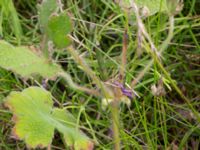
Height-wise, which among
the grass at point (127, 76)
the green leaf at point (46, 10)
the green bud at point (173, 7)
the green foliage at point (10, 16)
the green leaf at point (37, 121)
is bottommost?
the grass at point (127, 76)

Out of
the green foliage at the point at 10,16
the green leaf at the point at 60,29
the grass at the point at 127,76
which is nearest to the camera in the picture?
the green leaf at the point at 60,29

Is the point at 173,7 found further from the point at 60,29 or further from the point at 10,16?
the point at 10,16

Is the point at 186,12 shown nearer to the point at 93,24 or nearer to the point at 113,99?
the point at 93,24

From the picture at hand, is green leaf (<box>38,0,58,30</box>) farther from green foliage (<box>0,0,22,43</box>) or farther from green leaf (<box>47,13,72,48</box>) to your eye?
green foliage (<box>0,0,22,43</box>)

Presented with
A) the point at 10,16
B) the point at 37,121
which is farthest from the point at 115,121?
the point at 10,16

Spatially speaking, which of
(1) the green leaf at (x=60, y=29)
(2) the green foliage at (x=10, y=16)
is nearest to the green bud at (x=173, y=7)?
(1) the green leaf at (x=60, y=29)

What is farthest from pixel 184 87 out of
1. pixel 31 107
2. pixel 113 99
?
pixel 31 107

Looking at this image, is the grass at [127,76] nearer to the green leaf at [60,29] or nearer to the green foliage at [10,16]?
the green foliage at [10,16]
